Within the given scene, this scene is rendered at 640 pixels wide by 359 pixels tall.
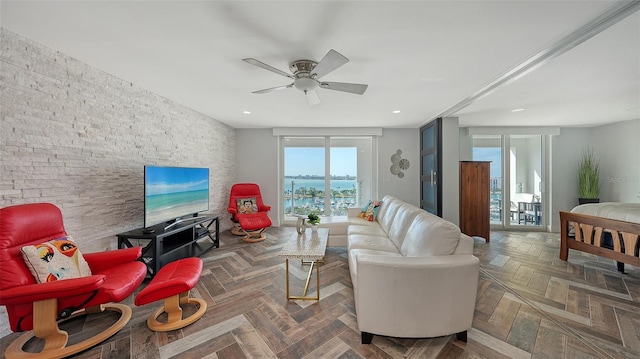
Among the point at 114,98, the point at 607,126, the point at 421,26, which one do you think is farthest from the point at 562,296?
the point at 114,98

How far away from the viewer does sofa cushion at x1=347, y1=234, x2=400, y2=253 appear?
2.48 m

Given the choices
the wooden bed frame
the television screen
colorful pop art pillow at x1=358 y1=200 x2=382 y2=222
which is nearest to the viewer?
the wooden bed frame

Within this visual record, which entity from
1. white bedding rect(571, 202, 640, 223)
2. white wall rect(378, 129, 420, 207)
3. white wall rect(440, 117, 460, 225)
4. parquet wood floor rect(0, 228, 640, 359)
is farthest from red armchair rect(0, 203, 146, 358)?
white bedding rect(571, 202, 640, 223)

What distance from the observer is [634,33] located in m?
1.63

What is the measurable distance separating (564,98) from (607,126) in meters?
2.86

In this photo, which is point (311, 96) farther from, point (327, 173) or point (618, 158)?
point (618, 158)

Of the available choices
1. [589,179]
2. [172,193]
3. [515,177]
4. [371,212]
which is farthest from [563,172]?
[172,193]

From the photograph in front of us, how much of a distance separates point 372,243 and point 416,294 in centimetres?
110

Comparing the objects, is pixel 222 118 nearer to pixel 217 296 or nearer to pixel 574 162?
pixel 217 296

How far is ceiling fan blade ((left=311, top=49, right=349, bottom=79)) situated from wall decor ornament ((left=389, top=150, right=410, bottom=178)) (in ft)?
12.5

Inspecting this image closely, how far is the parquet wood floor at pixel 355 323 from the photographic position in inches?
62.1

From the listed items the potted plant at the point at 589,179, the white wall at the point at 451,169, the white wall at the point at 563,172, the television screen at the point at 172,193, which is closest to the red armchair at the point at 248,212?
the television screen at the point at 172,193

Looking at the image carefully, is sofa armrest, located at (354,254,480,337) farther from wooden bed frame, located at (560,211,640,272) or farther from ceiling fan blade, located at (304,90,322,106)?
wooden bed frame, located at (560,211,640,272)

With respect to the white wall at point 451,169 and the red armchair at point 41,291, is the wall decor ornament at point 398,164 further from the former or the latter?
the red armchair at point 41,291
